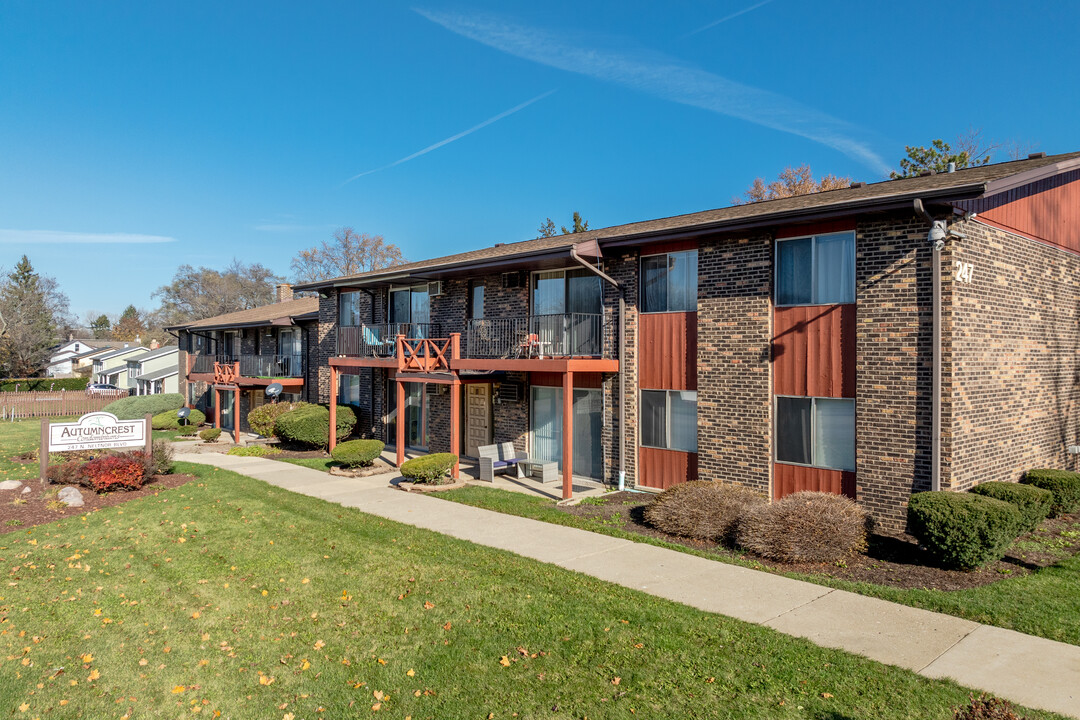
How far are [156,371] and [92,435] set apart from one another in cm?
3286

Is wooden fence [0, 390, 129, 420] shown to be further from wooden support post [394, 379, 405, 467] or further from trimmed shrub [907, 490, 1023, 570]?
trimmed shrub [907, 490, 1023, 570]

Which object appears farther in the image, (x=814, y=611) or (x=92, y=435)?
(x=92, y=435)

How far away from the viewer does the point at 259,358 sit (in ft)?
83.9

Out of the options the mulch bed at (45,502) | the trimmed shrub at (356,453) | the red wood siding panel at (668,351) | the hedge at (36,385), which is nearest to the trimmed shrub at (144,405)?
the mulch bed at (45,502)

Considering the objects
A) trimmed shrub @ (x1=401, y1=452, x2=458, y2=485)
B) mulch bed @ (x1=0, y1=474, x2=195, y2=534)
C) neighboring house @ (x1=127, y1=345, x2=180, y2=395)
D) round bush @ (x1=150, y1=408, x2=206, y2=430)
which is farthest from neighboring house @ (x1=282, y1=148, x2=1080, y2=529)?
neighboring house @ (x1=127, y1=345, x2=180, y2=395)

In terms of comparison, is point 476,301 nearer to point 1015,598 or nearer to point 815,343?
point 815,343

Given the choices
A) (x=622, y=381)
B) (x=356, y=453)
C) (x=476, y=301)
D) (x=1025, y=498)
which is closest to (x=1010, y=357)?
(x=1025, y=498)

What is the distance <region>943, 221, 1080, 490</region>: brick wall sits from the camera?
31.9ft

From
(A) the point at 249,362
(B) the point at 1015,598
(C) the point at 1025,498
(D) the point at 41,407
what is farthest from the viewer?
(D) the point at 41,407

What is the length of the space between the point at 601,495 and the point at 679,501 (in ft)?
9.99

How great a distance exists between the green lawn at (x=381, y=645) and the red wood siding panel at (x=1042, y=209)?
7801 mm

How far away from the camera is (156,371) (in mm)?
42750

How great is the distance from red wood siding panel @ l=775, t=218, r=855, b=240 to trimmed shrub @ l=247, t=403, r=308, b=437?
54.3ft

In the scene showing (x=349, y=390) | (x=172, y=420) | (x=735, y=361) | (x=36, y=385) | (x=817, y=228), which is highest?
(x=817, y=228)
